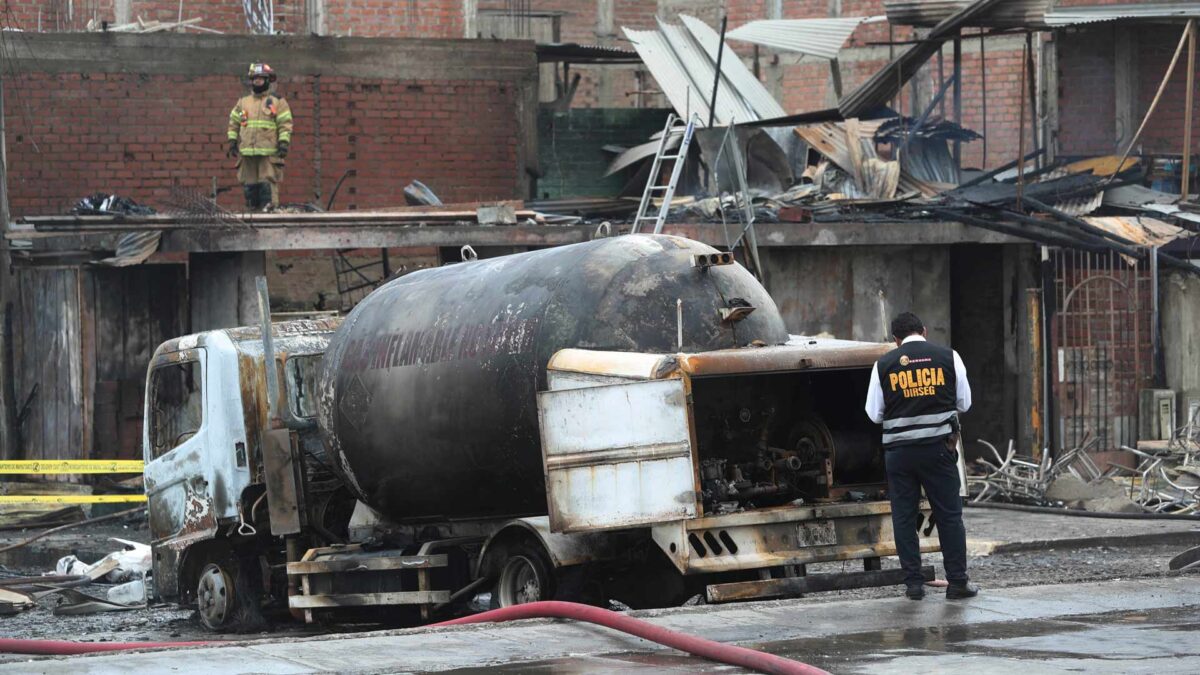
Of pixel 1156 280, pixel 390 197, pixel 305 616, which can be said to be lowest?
pixel 305 616

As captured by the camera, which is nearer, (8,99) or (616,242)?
(616,242)

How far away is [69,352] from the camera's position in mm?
17438

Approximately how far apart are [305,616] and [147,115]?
10407mm

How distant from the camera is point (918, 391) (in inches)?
388

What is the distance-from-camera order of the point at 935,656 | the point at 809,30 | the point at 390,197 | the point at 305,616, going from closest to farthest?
the point at 935,656, the point at 305,616, the point at 390,197, the point at 809,30

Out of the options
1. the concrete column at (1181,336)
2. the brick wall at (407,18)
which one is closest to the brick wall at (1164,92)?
the concrete column at (1181,336)

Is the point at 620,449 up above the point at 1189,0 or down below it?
below

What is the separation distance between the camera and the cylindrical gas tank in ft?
32.9

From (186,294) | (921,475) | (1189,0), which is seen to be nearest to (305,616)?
(921,475)

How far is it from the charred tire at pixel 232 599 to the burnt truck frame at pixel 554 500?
0.01 metres

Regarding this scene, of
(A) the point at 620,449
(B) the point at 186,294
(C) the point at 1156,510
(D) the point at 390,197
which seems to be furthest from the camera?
(D) the point at 390,197

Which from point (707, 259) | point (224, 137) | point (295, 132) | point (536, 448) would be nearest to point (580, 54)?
point (295, 132)

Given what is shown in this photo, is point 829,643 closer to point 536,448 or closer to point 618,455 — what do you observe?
point 618,455

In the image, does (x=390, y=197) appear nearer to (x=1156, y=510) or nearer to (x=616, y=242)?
(x=1156, y=510)
